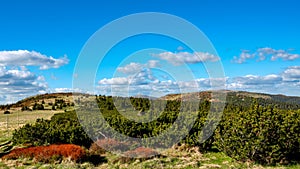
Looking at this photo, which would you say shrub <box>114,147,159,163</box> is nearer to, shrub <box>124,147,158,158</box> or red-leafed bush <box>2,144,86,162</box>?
shrub <box>124,147,158,158</box>

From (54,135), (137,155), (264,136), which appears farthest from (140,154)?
(54,135)

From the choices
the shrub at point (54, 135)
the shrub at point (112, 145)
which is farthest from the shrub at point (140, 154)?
the shrub at point (54, 135)

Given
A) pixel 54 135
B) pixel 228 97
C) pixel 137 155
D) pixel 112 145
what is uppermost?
pixel 228 97

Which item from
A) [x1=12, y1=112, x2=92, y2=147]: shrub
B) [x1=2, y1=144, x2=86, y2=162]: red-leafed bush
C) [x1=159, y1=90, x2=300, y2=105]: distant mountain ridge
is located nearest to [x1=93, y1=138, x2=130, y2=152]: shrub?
[x1=2, y1=144, x2=86, y2=162]: red-leafed bush

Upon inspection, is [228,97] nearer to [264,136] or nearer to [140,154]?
[264,136]

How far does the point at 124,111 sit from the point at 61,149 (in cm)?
1047

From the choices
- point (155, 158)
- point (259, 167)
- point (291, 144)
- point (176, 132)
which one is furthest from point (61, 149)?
point (291, 144)

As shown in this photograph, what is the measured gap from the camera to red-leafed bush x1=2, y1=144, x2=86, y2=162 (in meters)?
20.9

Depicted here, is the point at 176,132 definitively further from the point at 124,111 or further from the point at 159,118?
the point at 124,111

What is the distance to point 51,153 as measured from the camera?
70.3 feet

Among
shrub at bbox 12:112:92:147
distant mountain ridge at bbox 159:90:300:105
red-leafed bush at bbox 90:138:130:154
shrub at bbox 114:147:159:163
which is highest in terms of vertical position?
distant mountain ridge at bbox 159:90:300:105

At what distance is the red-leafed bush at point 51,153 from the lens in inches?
824

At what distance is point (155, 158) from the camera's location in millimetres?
20875

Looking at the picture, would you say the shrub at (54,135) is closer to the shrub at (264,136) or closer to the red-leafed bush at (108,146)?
the red-leafed bush at (108,146)
